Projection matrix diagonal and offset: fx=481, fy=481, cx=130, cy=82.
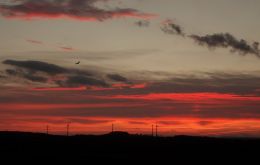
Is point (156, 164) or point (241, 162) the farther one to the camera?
point (241, 162)

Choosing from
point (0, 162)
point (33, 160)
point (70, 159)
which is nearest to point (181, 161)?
point (70, 159)

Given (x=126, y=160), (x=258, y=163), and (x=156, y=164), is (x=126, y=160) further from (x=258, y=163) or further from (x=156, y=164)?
(x=258, y=163)

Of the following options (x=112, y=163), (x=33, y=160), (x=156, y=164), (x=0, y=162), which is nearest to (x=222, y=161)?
(x=156, y=164)

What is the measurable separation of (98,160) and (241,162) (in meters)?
29.7

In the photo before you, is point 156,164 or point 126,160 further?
point 126,160

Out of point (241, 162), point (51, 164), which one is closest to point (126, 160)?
point (51, 164)

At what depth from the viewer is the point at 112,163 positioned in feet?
306

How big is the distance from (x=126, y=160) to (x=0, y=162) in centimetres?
2582

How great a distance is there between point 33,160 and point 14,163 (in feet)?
25.1

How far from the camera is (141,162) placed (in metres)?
96.7

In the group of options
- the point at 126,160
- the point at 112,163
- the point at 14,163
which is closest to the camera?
the point at 14,163

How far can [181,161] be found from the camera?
3969 inches

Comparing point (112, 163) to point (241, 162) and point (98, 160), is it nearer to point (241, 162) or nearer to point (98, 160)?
point (98, 160)

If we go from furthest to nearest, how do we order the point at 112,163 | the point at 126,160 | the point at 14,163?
the point at 126,160 < the point at 112,163 < the point at 14,163
